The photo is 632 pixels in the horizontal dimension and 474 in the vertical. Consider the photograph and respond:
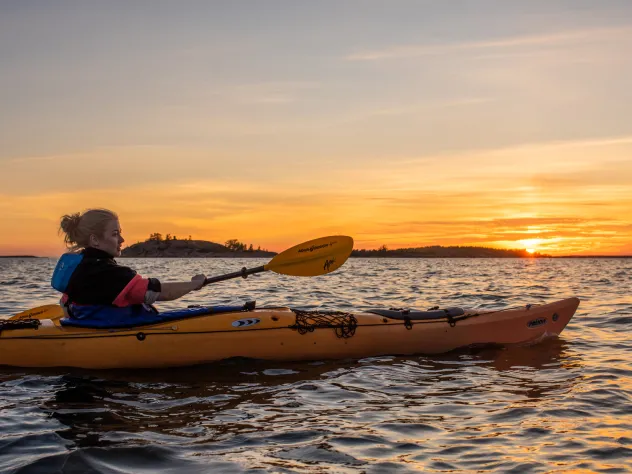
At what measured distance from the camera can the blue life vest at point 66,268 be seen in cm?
566

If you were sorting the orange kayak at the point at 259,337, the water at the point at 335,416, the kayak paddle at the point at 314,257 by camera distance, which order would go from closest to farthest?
the water at the point at 335,416
the orange kayak at the point at 259,337
the kayak paddle at the point at 314,257

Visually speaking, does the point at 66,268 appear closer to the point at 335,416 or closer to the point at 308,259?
the point at 308,259

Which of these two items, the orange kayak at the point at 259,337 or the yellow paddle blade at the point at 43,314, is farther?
the yellow paddle blade at the point at 43,314

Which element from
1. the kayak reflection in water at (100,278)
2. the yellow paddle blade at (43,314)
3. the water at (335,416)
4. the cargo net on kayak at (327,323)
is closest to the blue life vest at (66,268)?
the kayak reflection in water at (100,278)

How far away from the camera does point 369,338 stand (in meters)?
6.66

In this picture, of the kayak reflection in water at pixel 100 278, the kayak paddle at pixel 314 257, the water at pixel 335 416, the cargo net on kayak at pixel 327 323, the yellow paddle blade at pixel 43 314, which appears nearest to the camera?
the water at pixel 335 416

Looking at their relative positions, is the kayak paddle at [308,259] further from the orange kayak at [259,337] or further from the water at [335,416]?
the water at [335,416]

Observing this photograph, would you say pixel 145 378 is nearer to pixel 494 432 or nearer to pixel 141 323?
pixel 141 323

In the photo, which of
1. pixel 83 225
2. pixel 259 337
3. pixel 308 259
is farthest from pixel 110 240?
pixel 308 259

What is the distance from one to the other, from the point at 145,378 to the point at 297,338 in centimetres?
154

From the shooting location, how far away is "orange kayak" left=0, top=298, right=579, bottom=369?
5957 millimetres

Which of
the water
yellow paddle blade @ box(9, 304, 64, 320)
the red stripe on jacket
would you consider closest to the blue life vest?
the red stripe on jacket

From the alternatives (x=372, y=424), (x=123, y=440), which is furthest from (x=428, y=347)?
(x=123, y=440)

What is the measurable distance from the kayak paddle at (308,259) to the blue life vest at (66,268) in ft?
5.08
